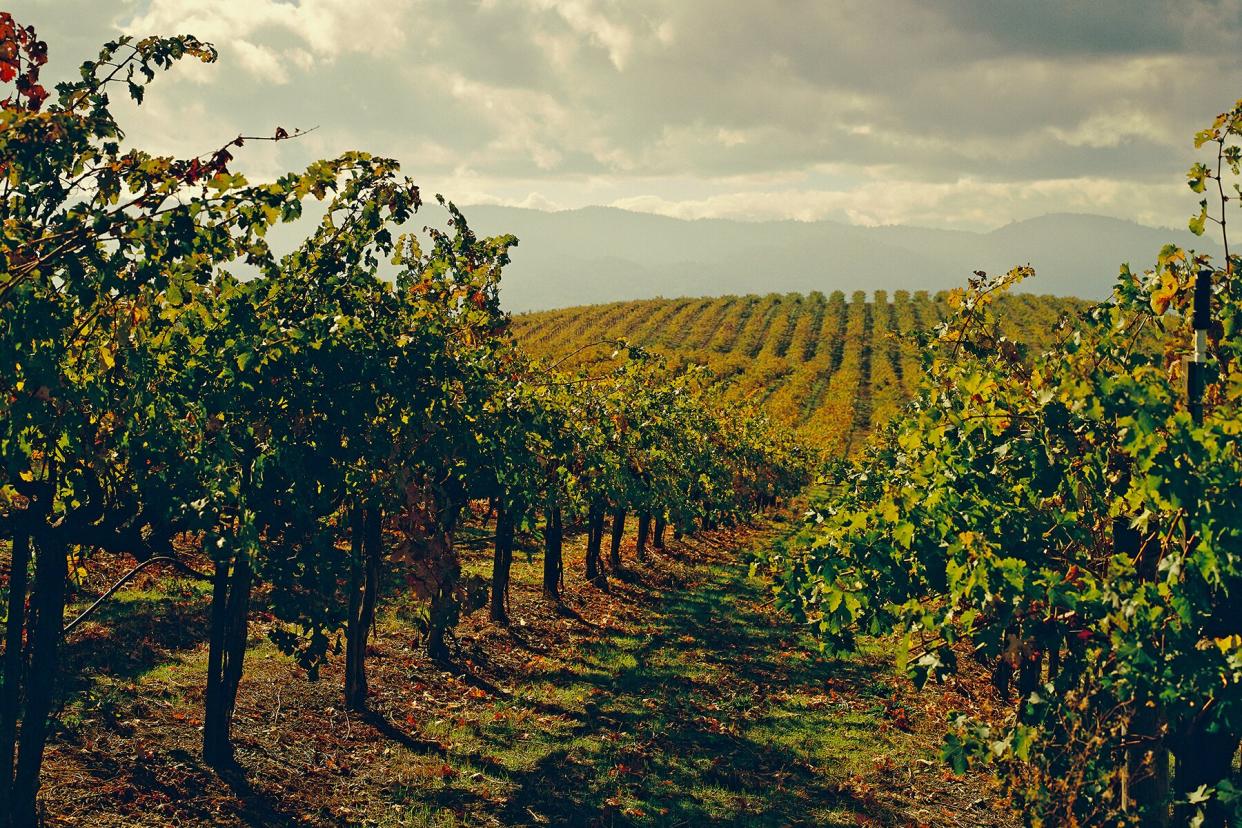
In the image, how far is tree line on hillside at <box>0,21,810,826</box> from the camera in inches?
253

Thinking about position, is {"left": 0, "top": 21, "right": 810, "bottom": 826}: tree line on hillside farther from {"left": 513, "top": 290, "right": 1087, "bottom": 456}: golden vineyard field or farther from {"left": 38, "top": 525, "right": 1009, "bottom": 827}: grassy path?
{"left": 513, "top": 290, "right": 1087, "bottom": 456}: golden vineyard field

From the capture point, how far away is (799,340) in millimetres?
112438

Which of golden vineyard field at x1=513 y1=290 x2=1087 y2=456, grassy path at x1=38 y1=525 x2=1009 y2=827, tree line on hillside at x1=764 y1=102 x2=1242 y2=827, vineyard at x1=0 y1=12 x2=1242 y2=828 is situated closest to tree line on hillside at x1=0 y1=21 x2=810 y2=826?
vineyard at x1=0 y1=12 x2=1242 y2=828

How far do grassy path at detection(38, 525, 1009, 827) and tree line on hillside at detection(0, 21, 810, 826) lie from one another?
0.94 metres

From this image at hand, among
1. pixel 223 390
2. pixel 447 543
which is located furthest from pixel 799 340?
pixel 223 390

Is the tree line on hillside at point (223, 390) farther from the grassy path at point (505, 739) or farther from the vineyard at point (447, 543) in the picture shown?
the grassy path at point (505, 739)

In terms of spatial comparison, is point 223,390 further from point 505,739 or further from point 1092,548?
point 1092,548

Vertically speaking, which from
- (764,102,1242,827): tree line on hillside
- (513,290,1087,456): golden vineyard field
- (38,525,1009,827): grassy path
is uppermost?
(513,290,1087,456): golden vineyard field

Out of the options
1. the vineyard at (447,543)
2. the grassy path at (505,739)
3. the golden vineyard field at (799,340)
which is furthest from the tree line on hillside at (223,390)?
the golden vineyard field at (799,340)

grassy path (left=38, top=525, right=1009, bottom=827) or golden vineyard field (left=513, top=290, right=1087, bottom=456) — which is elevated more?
golden vineyard field (left=513, top=290, right=1087, bottom=456)

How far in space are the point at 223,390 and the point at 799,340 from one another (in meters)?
108

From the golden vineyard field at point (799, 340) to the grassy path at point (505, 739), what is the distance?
47.3 metres

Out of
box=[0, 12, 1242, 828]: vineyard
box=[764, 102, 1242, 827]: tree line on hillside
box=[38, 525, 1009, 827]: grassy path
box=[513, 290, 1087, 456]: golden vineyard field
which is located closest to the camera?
box=[764, 102, 1242, 827]: tree line on hillside

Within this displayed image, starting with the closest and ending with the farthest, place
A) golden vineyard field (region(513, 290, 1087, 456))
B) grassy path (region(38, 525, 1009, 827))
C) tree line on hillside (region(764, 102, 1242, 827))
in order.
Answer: tree line on hillside (region(764, 102, 1242, 827)) < grassy path (region(38, 525, 1009, 827)) < golden vineyard field (region(513, 290, 1087, 456))
